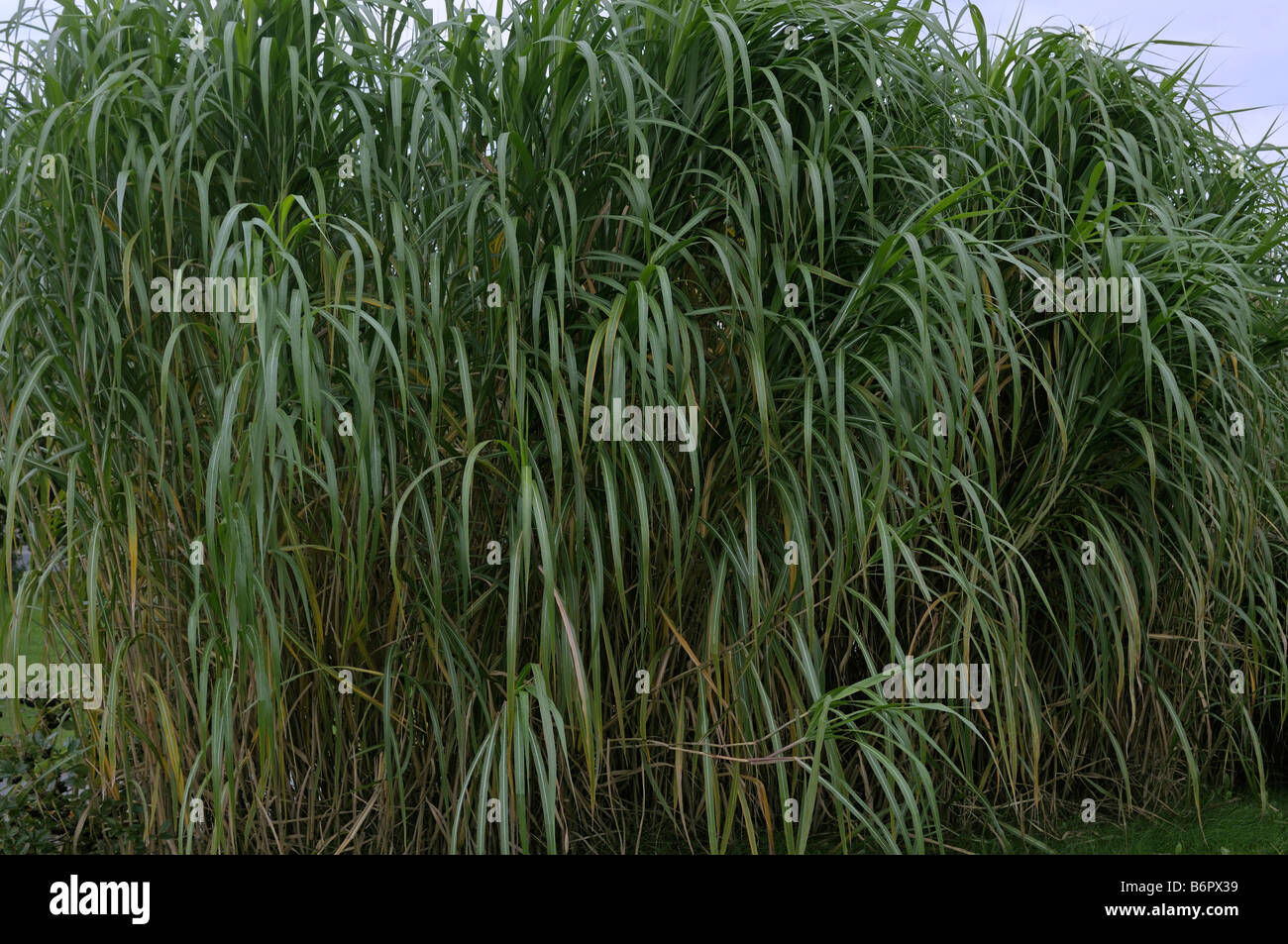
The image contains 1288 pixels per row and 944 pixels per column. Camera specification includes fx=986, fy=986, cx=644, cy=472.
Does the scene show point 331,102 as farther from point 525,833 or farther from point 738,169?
point 525,833

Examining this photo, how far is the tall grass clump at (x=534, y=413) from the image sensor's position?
1.90 meters

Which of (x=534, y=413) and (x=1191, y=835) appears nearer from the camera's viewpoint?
(x=534, y=413)

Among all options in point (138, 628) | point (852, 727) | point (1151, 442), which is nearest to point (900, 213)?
point (1151, 442)

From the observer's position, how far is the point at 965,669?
2135 mm

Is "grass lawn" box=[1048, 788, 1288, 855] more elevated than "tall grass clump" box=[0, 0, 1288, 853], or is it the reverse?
"tall grass clump" box=[0, 0, 1288, 853]

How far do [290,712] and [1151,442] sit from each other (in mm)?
1994

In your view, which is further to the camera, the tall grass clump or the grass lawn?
the grass lawn

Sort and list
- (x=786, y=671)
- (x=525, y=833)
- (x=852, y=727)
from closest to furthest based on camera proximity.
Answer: (x=525, y=833), (x=852, y=727), (x=786, y=671)

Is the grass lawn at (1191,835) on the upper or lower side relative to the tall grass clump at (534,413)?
lower

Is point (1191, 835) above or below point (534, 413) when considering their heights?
below

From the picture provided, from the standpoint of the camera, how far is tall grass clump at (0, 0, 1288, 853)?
6.23ft

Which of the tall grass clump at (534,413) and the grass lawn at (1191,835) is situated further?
the grass lawn at (1191,835)

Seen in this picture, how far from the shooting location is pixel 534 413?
2.11 metres

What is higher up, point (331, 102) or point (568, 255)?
point (331, 102)
